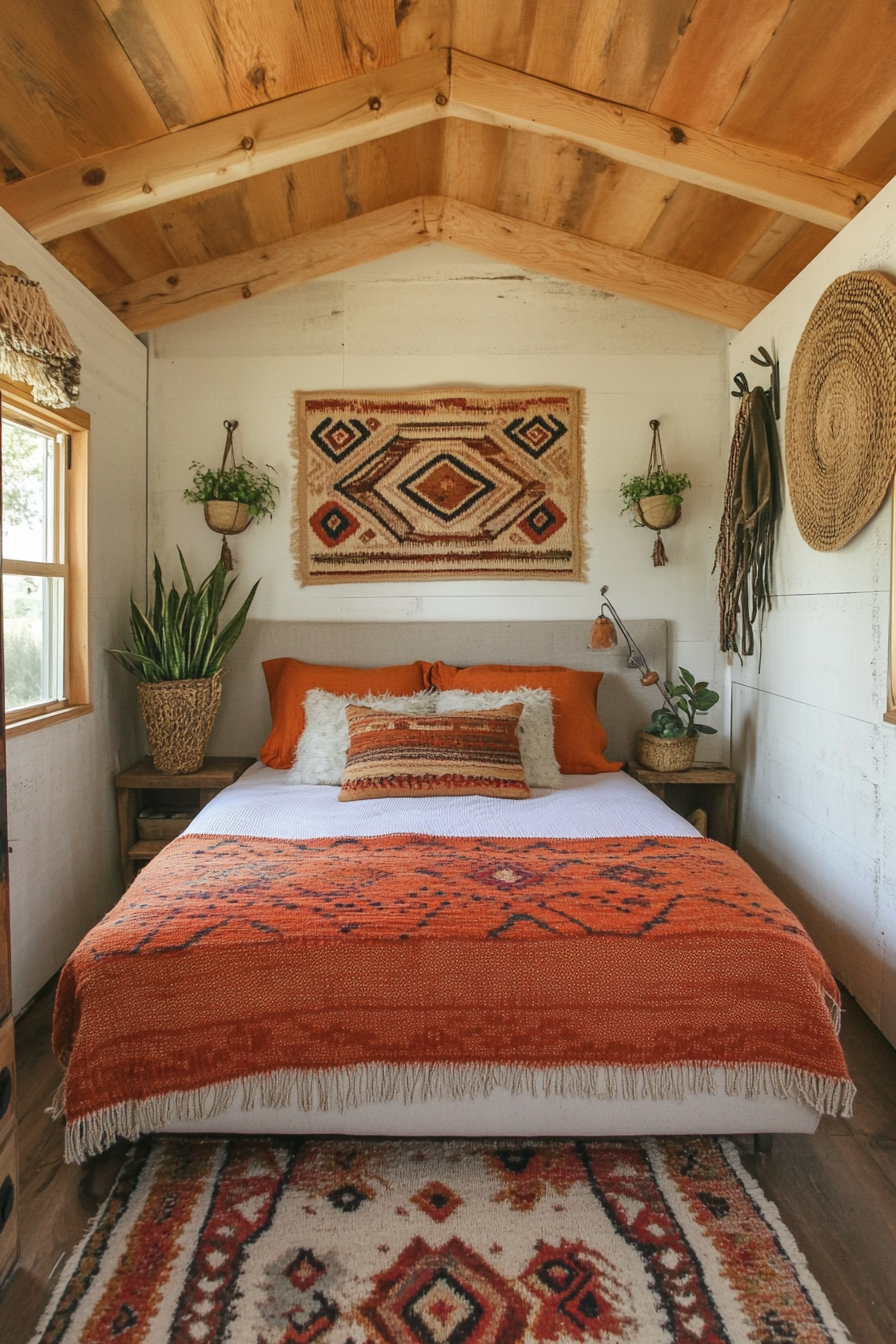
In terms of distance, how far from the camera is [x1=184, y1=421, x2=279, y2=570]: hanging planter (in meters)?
3.73

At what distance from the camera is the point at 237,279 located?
146 inches

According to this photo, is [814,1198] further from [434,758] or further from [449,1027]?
[434,758]

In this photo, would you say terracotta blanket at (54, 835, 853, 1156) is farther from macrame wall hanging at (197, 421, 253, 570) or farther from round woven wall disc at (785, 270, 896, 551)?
macrame wall hanging at (197, 421, 253, 570)

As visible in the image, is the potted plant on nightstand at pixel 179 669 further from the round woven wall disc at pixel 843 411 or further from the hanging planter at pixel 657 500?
the round woven wall disc at pixel 843 411

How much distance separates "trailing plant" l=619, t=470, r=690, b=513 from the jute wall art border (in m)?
0.25

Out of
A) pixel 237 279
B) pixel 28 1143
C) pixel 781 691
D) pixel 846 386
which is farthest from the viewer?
A: pixel 237 279

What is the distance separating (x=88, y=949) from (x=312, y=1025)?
1.76 feet

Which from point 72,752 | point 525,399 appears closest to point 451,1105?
point 72,752

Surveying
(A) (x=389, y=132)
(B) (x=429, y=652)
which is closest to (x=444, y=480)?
(B) (x=429, y=652)

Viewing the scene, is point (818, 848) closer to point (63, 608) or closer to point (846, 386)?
point (846, 386)

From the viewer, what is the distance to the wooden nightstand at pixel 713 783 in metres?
3.58

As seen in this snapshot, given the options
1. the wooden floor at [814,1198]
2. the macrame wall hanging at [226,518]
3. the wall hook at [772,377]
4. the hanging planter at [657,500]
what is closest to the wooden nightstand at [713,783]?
the hanging planter at [657,500]

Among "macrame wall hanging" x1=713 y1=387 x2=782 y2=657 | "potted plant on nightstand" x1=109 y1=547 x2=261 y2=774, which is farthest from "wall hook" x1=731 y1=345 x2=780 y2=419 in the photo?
"potted plant on nightstand" x1=109 y1=547 x2=261 y2=774

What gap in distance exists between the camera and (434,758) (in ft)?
10.1
